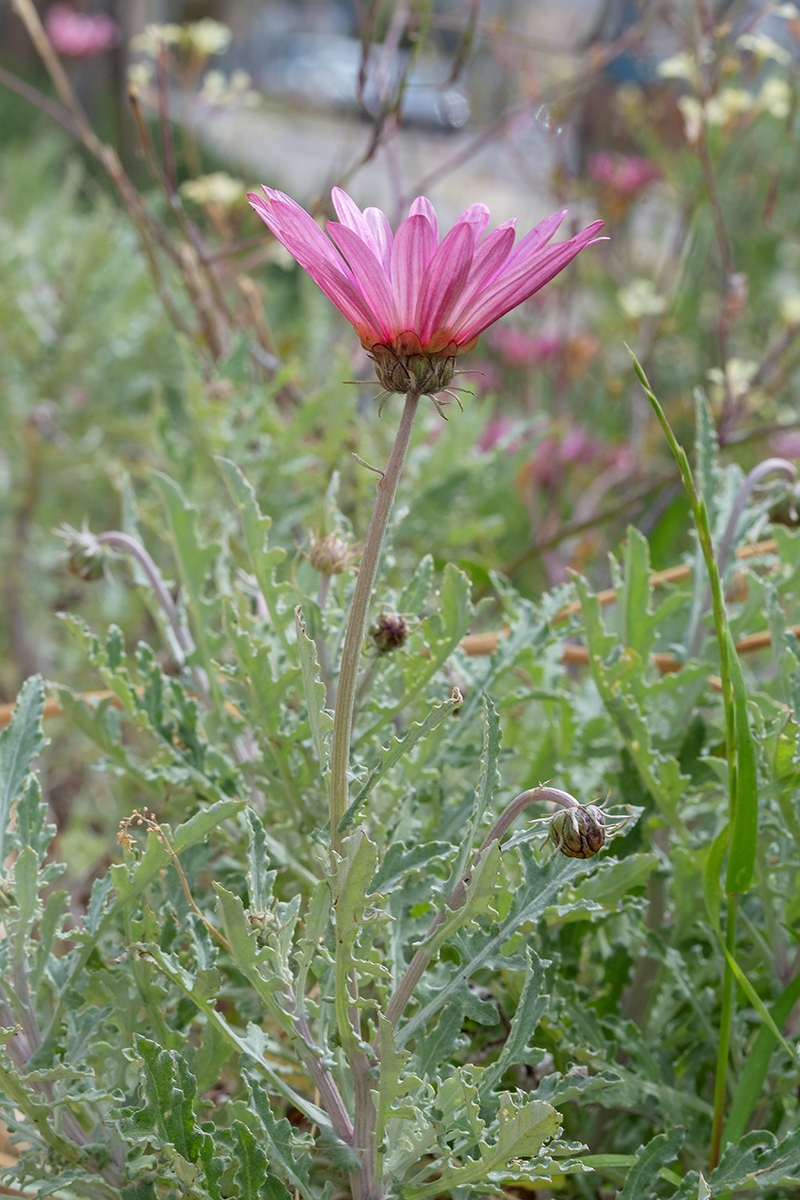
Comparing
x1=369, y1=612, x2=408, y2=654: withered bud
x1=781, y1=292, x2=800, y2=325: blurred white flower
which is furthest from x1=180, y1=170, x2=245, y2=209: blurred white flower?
x1=369, y1=612, x2=408, y2=654: withered bud

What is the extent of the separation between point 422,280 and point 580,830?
8.0 inches

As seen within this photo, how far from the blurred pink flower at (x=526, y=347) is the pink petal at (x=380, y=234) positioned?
4.49 ft

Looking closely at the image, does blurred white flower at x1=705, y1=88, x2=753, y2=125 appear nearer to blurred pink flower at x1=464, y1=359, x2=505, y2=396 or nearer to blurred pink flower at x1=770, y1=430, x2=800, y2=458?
blurred pink flower at x1=770, y1=430, x2=800, y2=458

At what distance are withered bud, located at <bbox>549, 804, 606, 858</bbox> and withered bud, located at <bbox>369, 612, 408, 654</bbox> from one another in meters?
0.17

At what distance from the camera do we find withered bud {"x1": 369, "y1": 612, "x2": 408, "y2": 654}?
57cm

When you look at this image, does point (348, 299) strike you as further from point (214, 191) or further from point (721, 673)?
point (214, 191)

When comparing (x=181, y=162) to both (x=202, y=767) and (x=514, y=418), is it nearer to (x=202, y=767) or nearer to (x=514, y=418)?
(x=514, y=418)

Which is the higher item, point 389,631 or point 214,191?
point 214,191

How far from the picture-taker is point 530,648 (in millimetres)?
633

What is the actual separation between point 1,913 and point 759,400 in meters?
1.05

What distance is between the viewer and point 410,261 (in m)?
0.38

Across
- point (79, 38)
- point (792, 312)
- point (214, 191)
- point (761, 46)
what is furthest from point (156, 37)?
point (79, 38)

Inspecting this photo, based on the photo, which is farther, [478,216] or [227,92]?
[227,92]

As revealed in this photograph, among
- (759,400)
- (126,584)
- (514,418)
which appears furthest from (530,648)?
(514,418)
